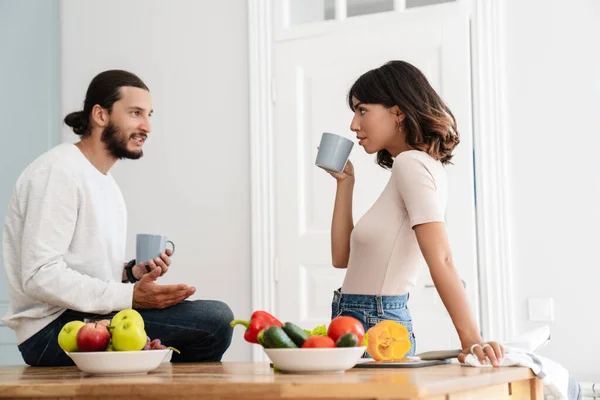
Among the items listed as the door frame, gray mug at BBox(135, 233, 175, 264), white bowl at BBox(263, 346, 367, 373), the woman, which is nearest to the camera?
white bowl at BBox(263, 346, 367, 373)

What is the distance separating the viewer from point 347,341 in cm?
157

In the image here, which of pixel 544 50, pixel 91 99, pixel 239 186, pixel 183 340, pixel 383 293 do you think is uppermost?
pixel 544 50

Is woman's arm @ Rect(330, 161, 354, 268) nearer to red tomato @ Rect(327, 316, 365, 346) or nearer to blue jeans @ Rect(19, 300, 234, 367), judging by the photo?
blue jeans @ Rect(19, 300, 234, 367)

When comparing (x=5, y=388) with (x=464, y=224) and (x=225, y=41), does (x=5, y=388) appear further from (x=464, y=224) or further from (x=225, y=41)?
(x=225, y=41)

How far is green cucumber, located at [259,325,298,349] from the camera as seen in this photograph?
1580mm

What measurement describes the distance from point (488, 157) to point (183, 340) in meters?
1.68

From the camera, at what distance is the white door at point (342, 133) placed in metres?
3.64

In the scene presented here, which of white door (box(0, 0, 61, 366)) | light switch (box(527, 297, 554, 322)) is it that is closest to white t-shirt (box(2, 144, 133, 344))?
light switch (box(527, 297, 554, 322))

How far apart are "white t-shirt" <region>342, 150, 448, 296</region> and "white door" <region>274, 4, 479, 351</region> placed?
146 centimetres

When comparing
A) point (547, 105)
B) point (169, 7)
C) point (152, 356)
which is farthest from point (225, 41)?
point (152, 356)

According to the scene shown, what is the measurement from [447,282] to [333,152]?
566mm

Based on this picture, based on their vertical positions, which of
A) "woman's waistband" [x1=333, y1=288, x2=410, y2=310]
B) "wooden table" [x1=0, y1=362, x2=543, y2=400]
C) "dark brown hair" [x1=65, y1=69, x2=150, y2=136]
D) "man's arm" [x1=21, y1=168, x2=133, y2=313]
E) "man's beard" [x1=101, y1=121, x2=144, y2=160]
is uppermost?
"dark brown hair" [x1=65, y1=69, x2=150, y2=136]

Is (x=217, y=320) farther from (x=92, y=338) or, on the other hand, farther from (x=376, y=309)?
(x=92, y=338)

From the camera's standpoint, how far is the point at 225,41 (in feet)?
13.8
